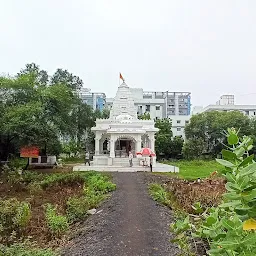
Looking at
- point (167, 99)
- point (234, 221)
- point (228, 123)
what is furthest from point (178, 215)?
point (167, 99)

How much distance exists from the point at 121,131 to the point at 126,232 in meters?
17.6

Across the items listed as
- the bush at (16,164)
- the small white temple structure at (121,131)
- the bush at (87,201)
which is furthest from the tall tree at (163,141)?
the bush at (87,201)

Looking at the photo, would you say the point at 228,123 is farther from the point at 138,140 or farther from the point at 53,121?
the point at 53,121

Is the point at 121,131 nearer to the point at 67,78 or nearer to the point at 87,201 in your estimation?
the point at 67,78

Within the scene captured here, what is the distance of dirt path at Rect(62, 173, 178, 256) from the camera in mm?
5463

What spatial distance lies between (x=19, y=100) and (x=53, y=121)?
2204 mm

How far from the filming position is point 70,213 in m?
8.27

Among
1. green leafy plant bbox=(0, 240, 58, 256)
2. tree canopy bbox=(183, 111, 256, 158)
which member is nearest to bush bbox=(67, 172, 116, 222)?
green leafy plant bbox=(0, 240, 58, 256)

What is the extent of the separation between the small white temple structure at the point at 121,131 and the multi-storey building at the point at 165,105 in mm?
24068

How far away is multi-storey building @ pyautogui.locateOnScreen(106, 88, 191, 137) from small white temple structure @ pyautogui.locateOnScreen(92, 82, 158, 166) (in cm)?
Answer: 2407

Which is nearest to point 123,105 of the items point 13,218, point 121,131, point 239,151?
point 121,131

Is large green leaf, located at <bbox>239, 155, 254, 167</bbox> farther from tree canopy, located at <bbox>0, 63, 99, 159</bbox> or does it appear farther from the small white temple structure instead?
the small white temple structure

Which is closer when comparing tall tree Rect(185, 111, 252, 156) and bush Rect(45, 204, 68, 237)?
bush Rect(45, 204, 68, 237)

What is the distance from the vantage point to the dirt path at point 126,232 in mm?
5463
